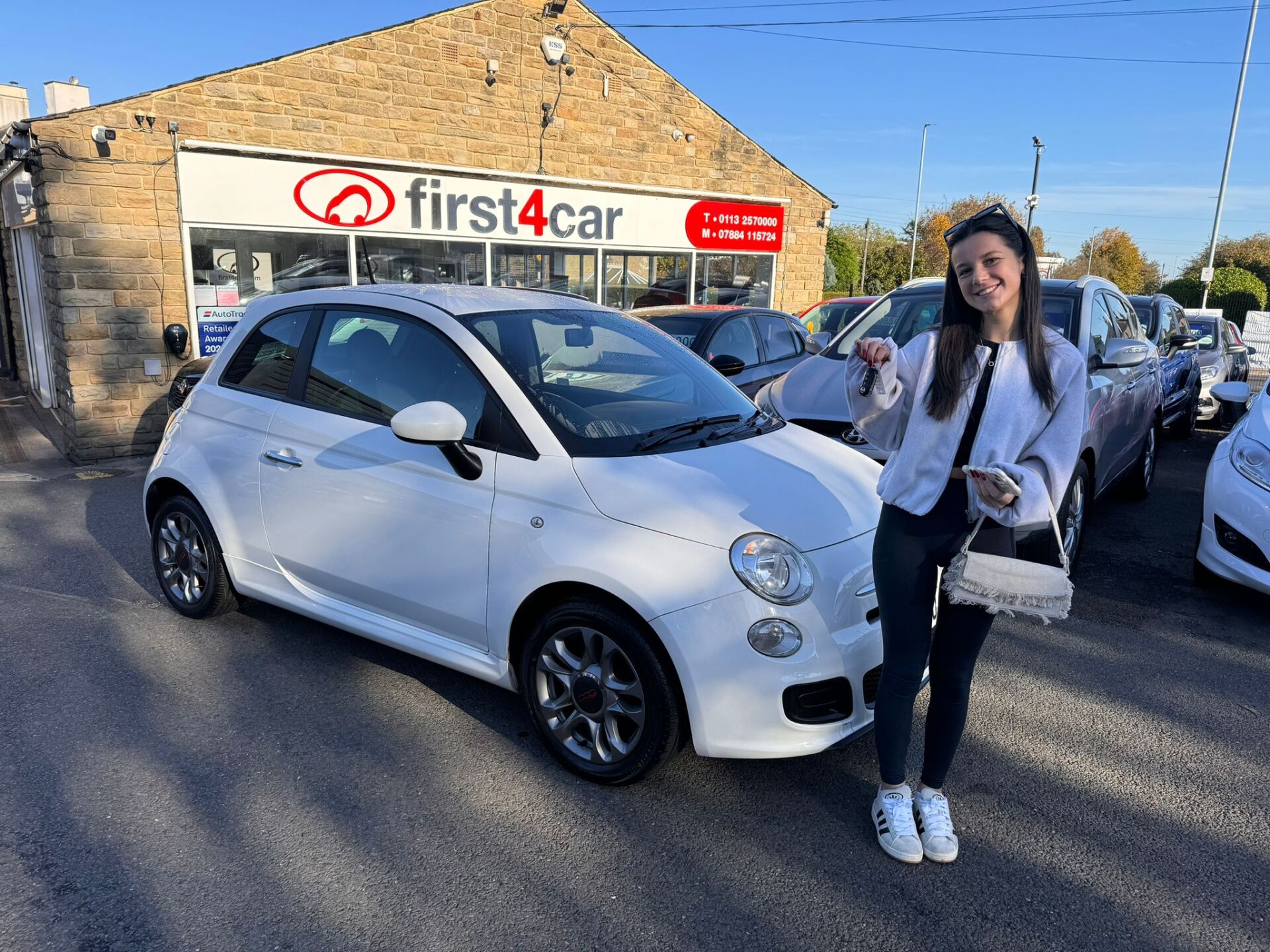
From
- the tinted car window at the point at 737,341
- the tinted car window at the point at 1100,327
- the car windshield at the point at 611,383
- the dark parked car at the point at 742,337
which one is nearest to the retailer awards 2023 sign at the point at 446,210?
the dark parked car at the point at 742,337

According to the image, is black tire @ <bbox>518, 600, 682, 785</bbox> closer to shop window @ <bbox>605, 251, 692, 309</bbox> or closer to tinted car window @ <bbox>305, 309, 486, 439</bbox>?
tinted car window @ <bbox>305, 309, 486, 439</bbox>

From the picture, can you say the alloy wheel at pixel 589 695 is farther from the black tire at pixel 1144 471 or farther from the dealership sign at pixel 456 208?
the dealership sign at pixel 456 208

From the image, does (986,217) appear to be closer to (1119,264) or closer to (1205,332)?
(1205,332)

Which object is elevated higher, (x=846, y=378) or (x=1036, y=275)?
(x=1036, y=275)

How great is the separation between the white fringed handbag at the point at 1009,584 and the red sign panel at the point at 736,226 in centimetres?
1185

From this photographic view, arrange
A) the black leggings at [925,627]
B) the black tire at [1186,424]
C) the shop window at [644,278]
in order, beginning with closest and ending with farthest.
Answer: the black leggings at [925,627] < the black tire at [1186,424] < the shop window at [644,278]

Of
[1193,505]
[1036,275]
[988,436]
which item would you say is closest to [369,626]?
[988,436]

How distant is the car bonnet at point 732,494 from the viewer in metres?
2.93

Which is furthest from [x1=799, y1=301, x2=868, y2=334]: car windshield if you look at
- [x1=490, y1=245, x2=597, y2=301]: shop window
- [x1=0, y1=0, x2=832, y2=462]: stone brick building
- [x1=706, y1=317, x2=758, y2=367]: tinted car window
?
[x1=706, y1=317, x2=758, y2=367]: tinted car window

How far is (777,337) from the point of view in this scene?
878 centimetres

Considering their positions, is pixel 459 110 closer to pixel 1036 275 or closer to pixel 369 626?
pixel 369 626

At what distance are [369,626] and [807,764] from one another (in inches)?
73.1

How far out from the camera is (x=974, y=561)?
243 centimetres

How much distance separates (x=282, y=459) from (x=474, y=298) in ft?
3.57
